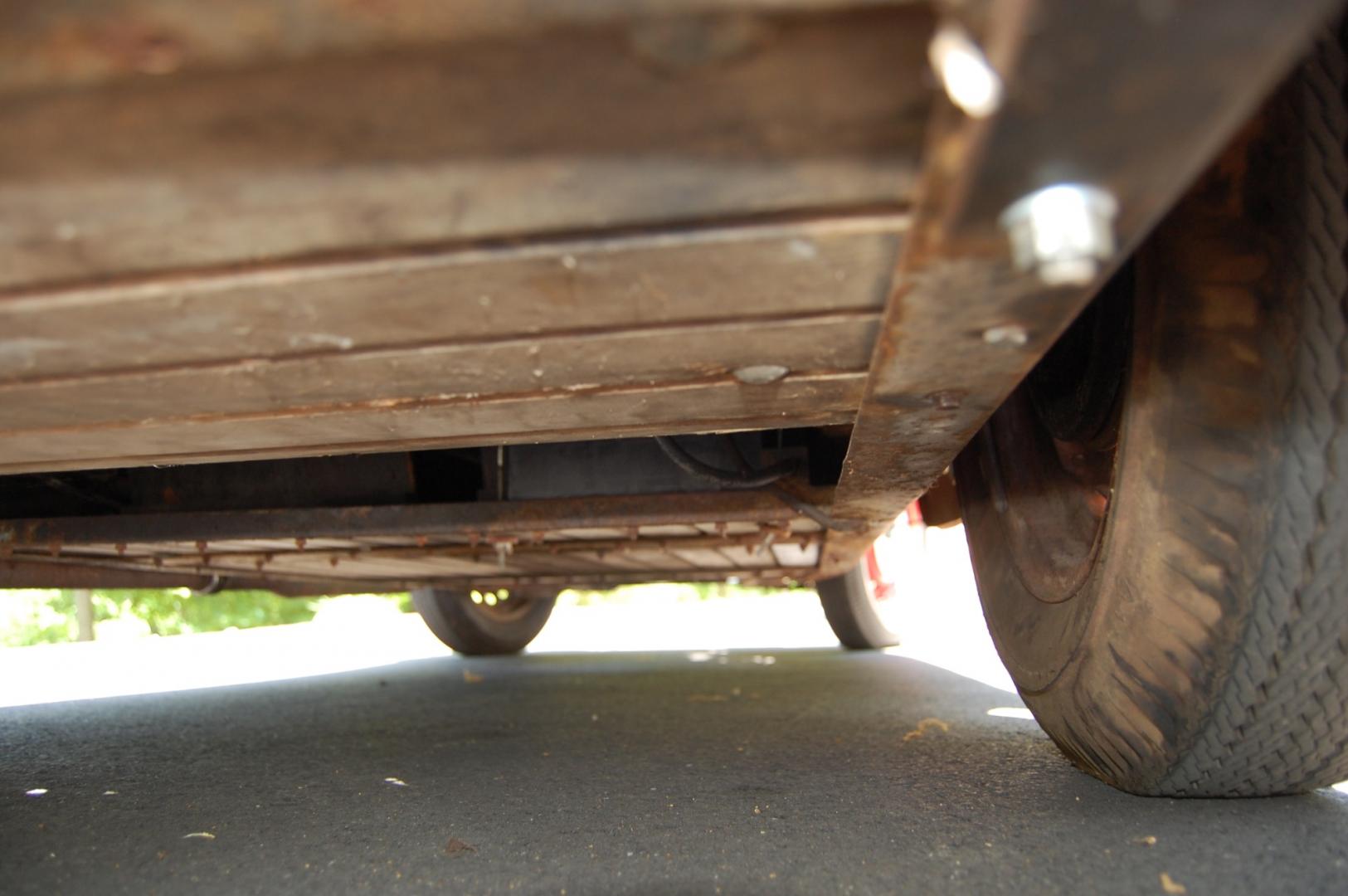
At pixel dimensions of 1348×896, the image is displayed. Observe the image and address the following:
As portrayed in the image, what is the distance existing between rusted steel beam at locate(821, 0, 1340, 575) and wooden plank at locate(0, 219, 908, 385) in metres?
0.06

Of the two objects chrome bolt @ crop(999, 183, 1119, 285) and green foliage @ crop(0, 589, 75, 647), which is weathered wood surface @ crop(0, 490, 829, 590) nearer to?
chrome bolt @ crop(999, 183, 1119, 285)

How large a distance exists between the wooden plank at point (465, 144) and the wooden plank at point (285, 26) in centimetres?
1

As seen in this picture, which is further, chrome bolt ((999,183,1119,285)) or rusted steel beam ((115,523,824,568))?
A: rusted steel beam ((115,523,824,568))

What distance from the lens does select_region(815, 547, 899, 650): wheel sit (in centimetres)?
424

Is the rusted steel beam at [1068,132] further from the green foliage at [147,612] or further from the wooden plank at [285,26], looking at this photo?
the green foliage at [147,612]

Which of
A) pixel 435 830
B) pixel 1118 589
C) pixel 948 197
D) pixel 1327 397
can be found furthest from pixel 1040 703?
pixel 948 197

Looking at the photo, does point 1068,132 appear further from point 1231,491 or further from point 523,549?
point 523,549

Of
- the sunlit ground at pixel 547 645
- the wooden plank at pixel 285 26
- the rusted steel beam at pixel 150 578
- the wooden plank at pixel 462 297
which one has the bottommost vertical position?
the sunlit ground at pixel 547 645

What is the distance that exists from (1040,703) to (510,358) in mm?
1063

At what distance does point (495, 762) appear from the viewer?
1.87 meters

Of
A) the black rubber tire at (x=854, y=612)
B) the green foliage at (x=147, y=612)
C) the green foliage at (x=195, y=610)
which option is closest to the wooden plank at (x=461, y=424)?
the black rubber tire at (x=854, y=612)

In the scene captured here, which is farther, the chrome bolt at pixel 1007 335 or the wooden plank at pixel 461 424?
the wooden plank at pixel 461 424

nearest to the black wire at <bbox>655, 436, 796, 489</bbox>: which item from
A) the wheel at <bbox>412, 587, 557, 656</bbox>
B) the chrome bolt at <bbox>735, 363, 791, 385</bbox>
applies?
the chrome bolt at <bbox>735, 363, 791, 385</bbox>

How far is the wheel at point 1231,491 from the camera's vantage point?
0.98 meters
